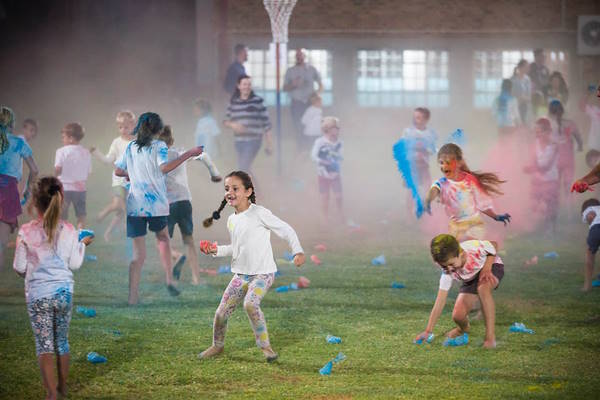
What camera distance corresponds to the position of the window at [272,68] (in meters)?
28.3

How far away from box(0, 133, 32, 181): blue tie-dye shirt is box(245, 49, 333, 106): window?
1780cm

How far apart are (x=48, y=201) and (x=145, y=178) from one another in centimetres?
319

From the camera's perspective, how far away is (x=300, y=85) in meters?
22.5

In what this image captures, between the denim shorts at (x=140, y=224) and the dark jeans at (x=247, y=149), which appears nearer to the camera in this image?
the denim shorts at (x=140, y=224)

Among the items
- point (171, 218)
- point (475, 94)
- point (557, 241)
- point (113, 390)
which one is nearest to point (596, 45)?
point (475, 94)

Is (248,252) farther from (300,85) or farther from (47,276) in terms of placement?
(300,85)

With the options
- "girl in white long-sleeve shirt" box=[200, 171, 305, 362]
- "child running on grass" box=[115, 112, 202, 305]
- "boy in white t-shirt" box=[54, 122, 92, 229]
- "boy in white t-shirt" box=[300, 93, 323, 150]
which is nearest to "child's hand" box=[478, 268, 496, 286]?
"girl in white long-sleeve shirt" box=[200, 171, 305, 362]

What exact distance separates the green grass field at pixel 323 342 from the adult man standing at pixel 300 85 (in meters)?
10.5

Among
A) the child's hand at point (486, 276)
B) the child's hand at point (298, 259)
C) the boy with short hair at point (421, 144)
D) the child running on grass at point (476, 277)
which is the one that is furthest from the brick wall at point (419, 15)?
the child's hand at point (298, 259)

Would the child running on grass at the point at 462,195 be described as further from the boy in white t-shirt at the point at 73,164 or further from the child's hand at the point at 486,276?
the boy in white t-shirt at the point at 73,164

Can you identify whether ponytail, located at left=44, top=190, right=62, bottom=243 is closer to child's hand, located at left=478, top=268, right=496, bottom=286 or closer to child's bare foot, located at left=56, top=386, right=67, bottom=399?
child's bare foot, located at left=56, top=386, right=67, bottom=399

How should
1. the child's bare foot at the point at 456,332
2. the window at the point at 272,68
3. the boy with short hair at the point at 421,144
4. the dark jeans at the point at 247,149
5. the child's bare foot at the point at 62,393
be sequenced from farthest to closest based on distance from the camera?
1. the window at the point at 272,68
2. the dark jeans at the point at 247,149
3. the boy with short hair at the point at 421,144
4. the child's bare foot at the point at 456,332
5. the child's bare foot at the point at 62,393

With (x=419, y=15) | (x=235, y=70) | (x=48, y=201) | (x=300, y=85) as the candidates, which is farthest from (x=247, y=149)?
(x=419, y=15)

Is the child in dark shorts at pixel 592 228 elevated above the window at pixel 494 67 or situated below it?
below
